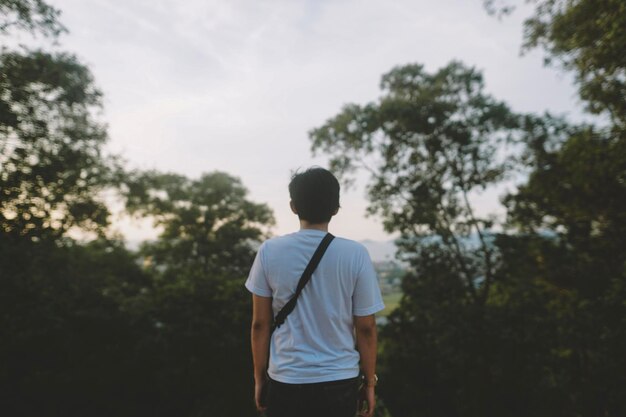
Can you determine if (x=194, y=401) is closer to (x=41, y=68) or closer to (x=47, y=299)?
(x=47, y=299)

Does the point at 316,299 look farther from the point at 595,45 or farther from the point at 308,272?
the point at 595,45

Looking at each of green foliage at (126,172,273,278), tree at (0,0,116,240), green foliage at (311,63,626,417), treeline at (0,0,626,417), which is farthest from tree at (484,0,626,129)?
green foliage at (126,172,273,278)

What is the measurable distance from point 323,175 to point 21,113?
926 cm

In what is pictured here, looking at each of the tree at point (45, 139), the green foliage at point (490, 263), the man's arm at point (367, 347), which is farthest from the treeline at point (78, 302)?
the man's arm at point (367, 347)

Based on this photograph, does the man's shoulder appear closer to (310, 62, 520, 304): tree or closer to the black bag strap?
the black bag strap

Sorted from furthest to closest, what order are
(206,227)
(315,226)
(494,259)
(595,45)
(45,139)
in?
1. (206,227)
2. (494,259)
3. (45,139)
4. (595,45)
5. (315,226)

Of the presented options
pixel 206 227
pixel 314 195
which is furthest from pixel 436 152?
pixel 206 227

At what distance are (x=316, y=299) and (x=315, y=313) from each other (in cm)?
8

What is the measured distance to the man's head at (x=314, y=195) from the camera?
1.76m

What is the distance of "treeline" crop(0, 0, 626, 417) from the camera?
27.4 feet

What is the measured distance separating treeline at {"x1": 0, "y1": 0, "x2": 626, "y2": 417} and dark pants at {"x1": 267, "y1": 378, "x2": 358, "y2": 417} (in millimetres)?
7796

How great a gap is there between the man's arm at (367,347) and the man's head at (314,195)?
564 mm

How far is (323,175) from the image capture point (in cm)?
180

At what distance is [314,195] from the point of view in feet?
5.80
